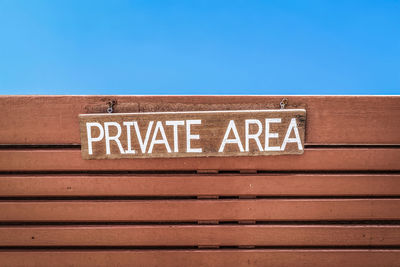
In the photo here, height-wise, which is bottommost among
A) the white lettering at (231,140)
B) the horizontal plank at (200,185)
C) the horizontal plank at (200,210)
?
the horizontal plank at (200,210)

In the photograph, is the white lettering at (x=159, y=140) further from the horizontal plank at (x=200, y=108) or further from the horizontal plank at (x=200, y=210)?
the horizontal plank at (x=200, y=210)

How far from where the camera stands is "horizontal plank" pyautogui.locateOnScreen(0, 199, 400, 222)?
174cm

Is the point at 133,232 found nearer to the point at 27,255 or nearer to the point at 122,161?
the point at 122,161

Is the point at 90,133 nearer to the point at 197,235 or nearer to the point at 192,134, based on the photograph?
the point at 192,134

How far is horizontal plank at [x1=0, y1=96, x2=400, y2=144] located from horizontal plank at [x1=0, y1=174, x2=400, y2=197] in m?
0.25

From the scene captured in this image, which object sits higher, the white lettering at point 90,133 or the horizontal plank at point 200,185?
the white lettering at point 90,133

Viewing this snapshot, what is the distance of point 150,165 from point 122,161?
7.2 inches

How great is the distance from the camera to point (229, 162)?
5.62ft

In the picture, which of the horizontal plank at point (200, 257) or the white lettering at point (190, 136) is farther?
the horizontal plank at point (200, 257)

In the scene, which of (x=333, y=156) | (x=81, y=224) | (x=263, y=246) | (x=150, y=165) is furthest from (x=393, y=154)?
(x=81, y=224)

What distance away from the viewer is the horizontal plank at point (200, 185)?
67.6 inches

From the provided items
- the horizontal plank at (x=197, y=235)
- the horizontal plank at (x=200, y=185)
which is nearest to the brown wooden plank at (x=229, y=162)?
the horizontal plank at (x=200, y=185)

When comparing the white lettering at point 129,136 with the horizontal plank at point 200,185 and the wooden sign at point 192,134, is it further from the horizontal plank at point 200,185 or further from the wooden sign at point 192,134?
the horizontal plank at point 200,185

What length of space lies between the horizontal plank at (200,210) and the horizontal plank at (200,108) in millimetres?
418
